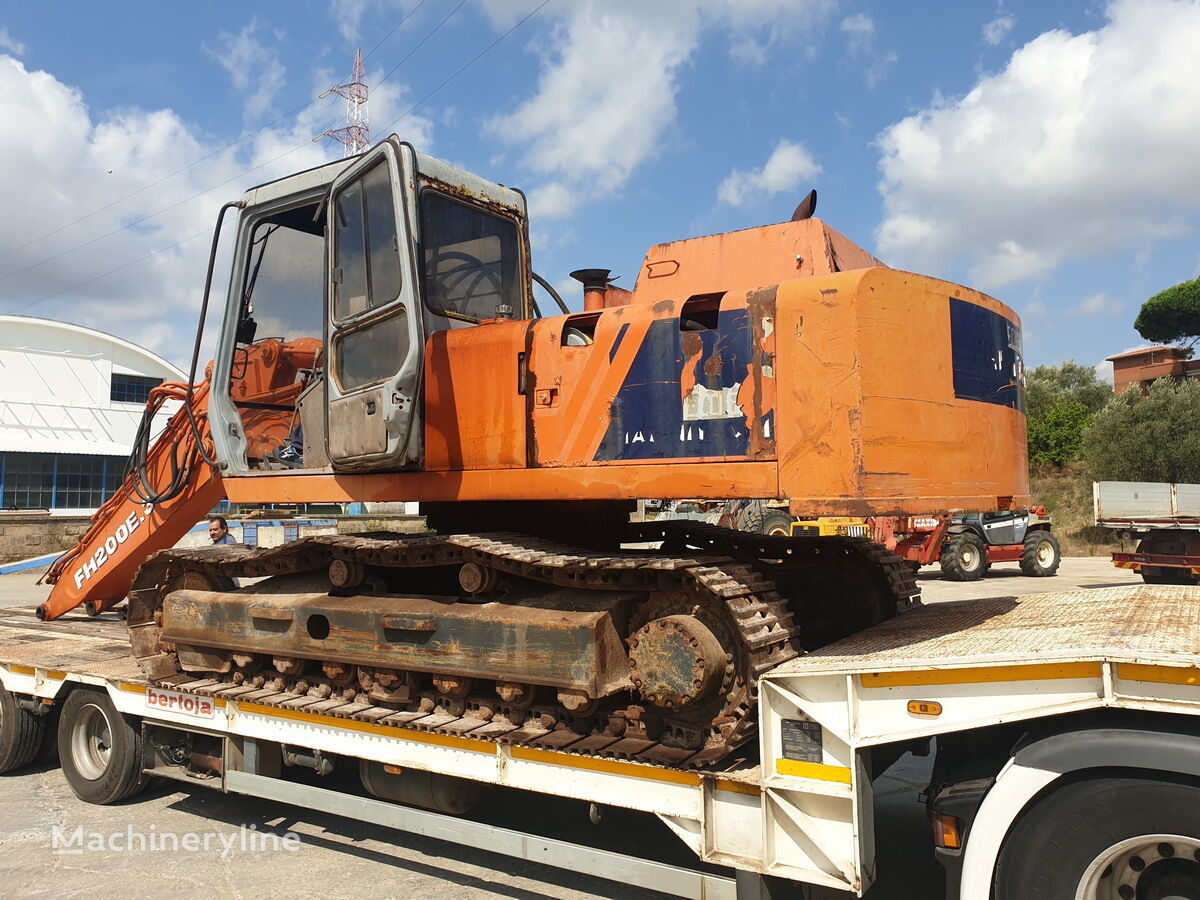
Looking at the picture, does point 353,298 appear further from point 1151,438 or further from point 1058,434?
point 1058,434

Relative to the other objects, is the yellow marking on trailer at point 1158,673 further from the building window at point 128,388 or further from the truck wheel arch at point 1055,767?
the building window at point 128,388

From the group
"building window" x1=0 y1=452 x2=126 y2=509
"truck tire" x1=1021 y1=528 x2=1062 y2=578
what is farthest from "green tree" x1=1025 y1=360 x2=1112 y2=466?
"building window" x1=0 y1=452 x2=126 y2=509

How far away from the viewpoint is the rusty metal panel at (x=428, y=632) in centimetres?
398

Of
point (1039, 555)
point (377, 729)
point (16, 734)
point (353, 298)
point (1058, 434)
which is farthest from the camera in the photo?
point (1058, 434)

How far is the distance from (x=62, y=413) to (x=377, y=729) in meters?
37.4

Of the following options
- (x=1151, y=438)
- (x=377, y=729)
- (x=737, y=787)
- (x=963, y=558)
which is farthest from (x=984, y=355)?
(x=1151, y=438)

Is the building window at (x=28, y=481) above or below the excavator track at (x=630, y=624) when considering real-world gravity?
above

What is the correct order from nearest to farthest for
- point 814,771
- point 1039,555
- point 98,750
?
1. point 814,771
2. point 98,750
3. point 1039,555

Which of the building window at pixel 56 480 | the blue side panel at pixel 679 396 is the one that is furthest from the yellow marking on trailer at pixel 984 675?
the building window at pixel 56 480

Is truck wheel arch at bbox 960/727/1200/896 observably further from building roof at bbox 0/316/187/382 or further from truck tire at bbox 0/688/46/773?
building roof at bbox 0/316/187/382

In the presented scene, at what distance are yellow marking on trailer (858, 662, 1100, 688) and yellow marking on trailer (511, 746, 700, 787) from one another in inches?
34.6

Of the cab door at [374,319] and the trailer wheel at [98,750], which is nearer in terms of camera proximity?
the cab door at [374,319]

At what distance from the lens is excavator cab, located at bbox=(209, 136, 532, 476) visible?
4707 mm

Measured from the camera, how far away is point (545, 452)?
4453mm
